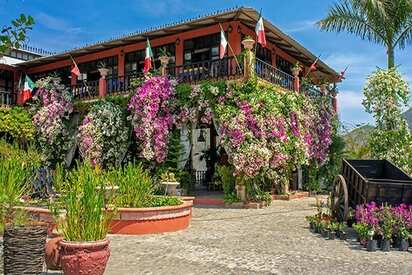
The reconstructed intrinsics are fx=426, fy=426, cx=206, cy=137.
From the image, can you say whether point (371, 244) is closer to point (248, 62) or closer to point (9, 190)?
point (9, 190)

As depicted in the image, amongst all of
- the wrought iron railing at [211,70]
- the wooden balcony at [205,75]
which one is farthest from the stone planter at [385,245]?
the wrought iron railing at [211,70]

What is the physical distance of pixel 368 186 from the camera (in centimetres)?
959

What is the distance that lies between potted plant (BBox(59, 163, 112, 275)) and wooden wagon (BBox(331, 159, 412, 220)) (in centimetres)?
627

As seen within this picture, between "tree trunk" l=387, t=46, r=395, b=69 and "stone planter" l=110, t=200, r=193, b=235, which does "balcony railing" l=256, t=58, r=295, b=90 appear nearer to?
"tree trunk" l=387, t=46, r=395, b=69

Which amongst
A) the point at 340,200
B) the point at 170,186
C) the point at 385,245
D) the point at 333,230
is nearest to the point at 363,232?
the point at 385,245

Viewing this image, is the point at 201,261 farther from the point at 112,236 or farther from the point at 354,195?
the point at 354,195

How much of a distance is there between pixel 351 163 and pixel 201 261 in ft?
22.2

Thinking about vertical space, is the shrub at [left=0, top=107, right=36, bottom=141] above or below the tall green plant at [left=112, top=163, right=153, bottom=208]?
above

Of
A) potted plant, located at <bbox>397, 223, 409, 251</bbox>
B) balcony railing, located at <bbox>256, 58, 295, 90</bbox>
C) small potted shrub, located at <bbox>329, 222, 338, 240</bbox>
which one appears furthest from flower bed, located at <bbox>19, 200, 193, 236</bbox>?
balcony railing, located at <bbox>256, 58, 295, 90</bbox>

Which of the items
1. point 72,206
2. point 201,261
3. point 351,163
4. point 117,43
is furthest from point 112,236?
point 117,43

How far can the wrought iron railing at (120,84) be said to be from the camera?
63.6 feet

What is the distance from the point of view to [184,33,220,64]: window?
18609mm

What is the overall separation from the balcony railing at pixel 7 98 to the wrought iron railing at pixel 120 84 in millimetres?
7714

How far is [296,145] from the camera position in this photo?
1535cm
